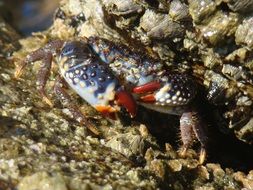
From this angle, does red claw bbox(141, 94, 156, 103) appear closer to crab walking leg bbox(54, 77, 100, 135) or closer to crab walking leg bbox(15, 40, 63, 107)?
crab walking leg bbox(54, 77, 100, 135)

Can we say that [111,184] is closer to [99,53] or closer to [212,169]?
[212,169]

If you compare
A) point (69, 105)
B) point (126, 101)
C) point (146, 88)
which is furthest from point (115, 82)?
point (69, 105)

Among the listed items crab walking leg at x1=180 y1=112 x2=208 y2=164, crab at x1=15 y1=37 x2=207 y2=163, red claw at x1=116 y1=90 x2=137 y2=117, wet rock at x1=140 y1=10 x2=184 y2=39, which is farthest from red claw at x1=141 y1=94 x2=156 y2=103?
wet rock at x1=140 y1=10 x2=184 y2=39

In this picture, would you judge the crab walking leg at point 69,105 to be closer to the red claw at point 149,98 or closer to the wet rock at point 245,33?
the red claw at point 149,98

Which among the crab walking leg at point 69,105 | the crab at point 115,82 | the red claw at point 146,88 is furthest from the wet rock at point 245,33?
the crab walking leg at point 69,105

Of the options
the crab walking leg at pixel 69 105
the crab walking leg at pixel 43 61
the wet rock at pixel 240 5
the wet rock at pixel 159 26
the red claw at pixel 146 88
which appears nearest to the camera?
the wet rock at pixel 240 5

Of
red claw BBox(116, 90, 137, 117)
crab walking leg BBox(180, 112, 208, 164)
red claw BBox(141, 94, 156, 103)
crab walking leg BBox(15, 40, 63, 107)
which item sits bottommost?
crab walking leg BBox(180, 112, 208, 164)
